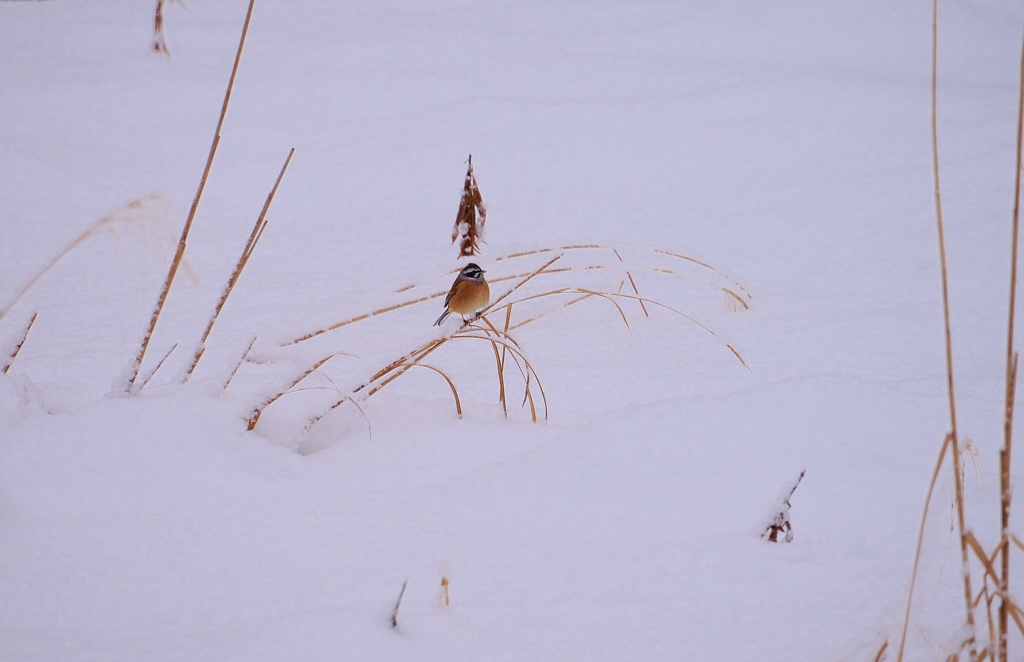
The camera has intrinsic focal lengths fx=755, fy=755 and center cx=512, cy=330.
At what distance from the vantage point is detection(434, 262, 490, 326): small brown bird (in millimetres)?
1993

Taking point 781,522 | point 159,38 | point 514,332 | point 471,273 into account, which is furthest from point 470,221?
point 159,38

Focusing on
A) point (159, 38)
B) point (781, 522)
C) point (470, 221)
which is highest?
point (159, 38)

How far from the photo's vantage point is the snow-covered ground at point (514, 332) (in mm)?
1069

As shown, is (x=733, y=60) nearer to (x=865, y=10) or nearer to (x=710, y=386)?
(x=865, y=10)

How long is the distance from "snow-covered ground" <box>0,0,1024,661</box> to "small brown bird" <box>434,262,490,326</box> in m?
0.10

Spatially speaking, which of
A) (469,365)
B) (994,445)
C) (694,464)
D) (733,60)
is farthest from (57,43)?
(994,445)

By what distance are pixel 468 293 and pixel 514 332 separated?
1.00 ft

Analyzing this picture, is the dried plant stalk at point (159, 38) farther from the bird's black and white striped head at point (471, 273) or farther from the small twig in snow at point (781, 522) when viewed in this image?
the small twig in snow at point (781, 522)

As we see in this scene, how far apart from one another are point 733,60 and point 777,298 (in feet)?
6.83

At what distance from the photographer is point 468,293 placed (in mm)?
2090

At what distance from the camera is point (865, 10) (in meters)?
4.24

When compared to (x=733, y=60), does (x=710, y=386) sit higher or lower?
lower

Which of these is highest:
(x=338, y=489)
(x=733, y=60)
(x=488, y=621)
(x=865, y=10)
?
(x=865, y=10)

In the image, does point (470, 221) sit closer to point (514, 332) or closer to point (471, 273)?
point (514, 332)
